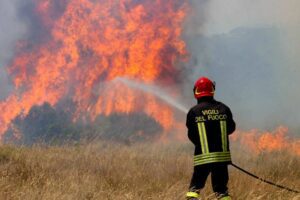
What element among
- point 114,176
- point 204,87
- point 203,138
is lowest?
→ point 114,176

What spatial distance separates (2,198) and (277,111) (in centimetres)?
3172

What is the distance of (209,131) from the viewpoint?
19.6 ft

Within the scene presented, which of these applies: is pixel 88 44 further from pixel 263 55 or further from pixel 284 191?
pixel 263 55

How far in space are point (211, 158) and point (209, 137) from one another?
280 mm

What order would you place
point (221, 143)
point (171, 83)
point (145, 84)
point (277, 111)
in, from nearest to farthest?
1. point (221, 143)
2. point (145, 84)
3. point (171, 83)
4. point (277, 111)

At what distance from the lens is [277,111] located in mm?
35469

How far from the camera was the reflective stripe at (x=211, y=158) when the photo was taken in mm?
5957

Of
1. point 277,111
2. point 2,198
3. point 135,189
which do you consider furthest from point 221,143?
point 277,111

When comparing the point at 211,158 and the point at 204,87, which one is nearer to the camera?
the point at 211,158

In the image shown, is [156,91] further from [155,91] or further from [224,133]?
[224,133]

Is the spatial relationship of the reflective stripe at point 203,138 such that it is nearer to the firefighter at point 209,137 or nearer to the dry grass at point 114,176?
the firefighter at point 209,137

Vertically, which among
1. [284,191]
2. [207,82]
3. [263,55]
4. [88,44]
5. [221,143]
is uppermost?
[263,55]

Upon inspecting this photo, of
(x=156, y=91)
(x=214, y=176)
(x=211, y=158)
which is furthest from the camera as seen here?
(x=156, y=91)

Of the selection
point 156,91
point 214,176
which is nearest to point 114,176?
point 214,176
